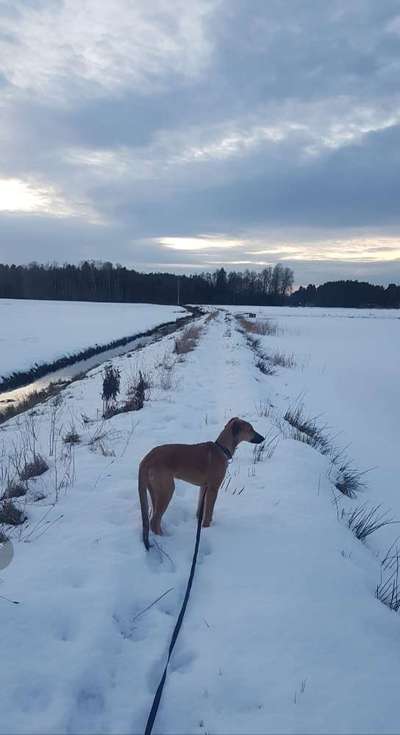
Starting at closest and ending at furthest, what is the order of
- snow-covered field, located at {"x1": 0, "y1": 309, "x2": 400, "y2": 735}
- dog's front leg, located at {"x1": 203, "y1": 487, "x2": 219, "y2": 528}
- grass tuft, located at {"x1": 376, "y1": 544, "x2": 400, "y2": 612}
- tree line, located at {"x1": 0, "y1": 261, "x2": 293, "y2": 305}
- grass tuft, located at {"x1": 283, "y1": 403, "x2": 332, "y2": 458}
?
snow-covered field, located at {"x1": 0, "y1": 309, "x2": 400, "y2": 735} < grass tuft, located at {"x1": 376, "y1": 544, "x2": 400, "y2": 612} < dog's front leg, located at {"x1": 203, "y1": 487, "x2": 219, "y2": 528} < grass tuft, located at {"x1": 283, "y1": 403, "x2": 332, "y2": 458} < tree line, located at {"x1": 0, "y1": 261, "x2": 293, "y2": 305}

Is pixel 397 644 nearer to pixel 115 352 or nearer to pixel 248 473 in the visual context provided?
pixel 248 473

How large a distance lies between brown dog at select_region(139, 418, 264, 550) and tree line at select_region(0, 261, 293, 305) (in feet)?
327

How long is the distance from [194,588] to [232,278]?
133m

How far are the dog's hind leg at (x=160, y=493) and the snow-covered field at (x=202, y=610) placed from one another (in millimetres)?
277

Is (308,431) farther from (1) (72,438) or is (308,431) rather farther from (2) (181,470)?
(2) (181,470)

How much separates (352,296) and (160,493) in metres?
129

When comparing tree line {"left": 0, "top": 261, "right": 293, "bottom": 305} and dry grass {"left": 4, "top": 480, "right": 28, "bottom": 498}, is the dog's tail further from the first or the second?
tree line {"left": 0, "top": 261, "right": 293, "bottom": 305}

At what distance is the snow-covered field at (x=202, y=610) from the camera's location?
2.25m

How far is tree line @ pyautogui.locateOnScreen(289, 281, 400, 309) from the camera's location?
393 ft

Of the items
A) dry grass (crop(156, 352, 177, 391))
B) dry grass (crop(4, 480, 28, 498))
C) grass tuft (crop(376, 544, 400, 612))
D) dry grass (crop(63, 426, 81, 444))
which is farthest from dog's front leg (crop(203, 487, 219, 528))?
dry grass (crop(156, 352, 177, 391))

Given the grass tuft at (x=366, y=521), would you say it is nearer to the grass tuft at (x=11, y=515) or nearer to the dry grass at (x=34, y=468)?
the grass tuft at (x=11, y=515)

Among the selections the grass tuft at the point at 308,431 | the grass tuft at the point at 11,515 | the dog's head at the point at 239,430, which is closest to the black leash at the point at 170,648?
the dog's head at the point at 239,430

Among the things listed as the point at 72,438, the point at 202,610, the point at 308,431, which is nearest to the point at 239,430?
the point at 202,610

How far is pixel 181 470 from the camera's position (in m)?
3.77
